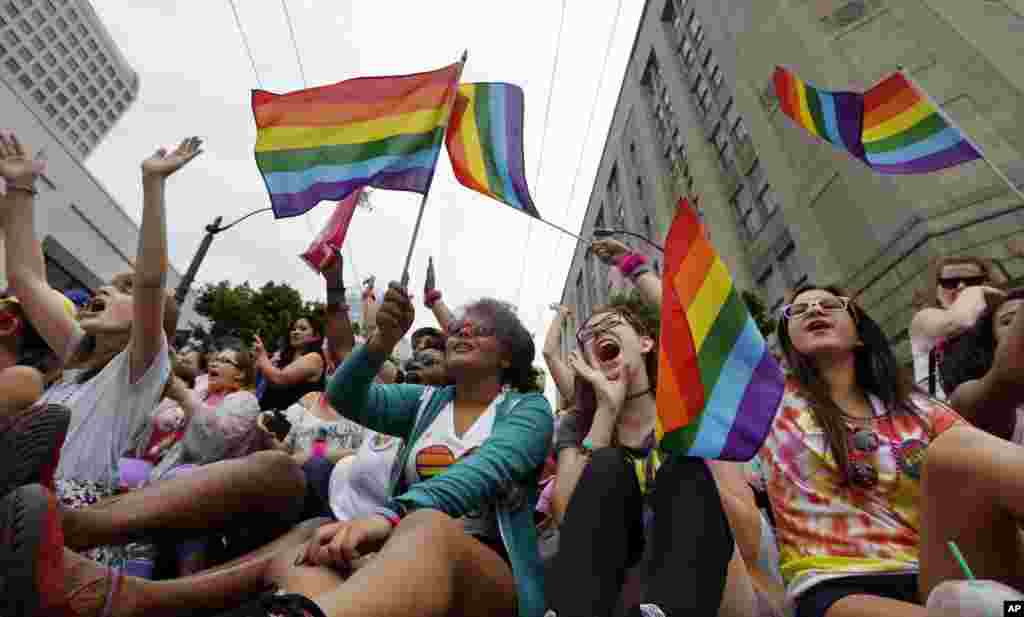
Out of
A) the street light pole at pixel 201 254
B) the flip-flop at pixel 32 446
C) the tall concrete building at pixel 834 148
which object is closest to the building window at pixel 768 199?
the tall concrete building at pixel 834 148

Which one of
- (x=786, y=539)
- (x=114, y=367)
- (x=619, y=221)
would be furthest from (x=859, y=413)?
(x=619, y=221)

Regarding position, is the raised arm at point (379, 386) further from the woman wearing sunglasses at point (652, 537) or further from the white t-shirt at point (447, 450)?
the woman wearing sunglasses at point (652, 537)

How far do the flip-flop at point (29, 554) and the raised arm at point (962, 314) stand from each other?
3701mm

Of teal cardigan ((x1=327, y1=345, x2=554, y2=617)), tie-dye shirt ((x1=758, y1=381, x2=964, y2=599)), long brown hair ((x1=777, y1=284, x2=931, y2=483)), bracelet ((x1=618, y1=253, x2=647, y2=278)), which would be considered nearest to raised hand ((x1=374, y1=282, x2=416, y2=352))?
teal cardigan ((x1=327, y1=345, x2=554, y2=617))

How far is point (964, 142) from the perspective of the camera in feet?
11.7

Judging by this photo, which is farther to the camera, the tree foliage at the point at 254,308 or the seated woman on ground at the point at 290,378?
the tree foliage at the point at 254,308

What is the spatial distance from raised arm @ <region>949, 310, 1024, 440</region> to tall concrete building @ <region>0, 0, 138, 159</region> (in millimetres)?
63812

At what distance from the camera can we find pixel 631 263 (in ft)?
10.4

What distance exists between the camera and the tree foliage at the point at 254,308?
1889cm

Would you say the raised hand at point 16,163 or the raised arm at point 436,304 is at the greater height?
the raised hand at point 16,163

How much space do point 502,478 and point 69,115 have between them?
83151 mm

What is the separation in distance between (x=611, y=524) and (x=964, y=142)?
3649 millimetres

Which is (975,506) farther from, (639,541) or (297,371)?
(297,371)

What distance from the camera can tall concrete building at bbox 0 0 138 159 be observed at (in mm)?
52438
